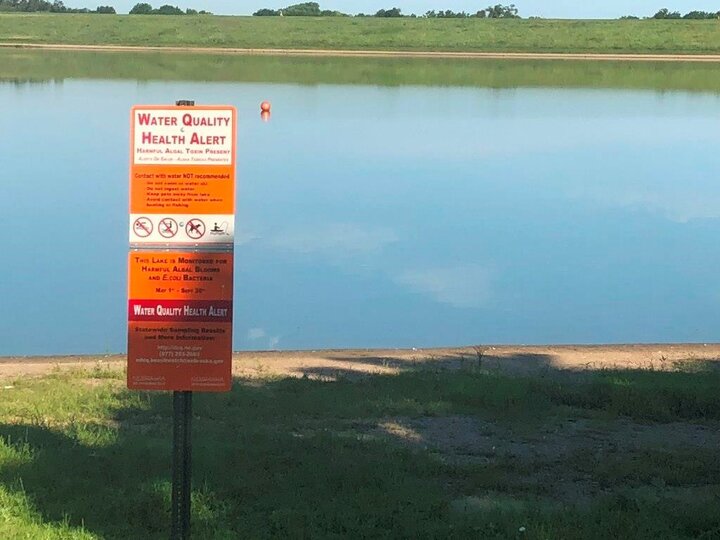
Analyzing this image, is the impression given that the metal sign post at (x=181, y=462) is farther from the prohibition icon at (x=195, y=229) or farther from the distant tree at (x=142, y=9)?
the distant tree at (x=142, y=9)

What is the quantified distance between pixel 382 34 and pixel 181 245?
61.3 m

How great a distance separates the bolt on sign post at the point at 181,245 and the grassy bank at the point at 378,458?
0.89m

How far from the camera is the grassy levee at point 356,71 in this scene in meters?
43.6

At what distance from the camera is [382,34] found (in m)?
64.3

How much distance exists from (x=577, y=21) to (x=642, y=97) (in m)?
33.5

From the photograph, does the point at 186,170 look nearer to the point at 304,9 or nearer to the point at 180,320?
the point at 180,320

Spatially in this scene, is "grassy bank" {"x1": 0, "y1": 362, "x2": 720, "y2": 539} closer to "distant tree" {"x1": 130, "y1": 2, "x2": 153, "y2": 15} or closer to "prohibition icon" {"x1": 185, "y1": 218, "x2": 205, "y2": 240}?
"prohibition icon" {"x1": 185, "y1": 218, "x2": 205, "y2": 240}

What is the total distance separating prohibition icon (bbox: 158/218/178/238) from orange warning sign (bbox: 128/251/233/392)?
63mm

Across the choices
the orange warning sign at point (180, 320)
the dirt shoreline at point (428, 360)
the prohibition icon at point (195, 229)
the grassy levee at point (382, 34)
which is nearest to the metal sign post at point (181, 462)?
the orange warning sign at point (180, 320)

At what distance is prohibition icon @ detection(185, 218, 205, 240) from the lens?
4.20 m

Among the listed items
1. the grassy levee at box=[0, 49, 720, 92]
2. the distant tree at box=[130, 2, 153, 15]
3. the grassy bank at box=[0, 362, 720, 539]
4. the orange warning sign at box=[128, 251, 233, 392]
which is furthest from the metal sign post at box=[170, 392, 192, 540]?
the distant tree at box=[130, 2, 153, 15]

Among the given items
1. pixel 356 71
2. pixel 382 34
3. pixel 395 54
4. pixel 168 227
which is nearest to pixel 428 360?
pixel 168 227

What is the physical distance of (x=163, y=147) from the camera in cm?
418

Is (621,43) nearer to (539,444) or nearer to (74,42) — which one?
(74,42)
